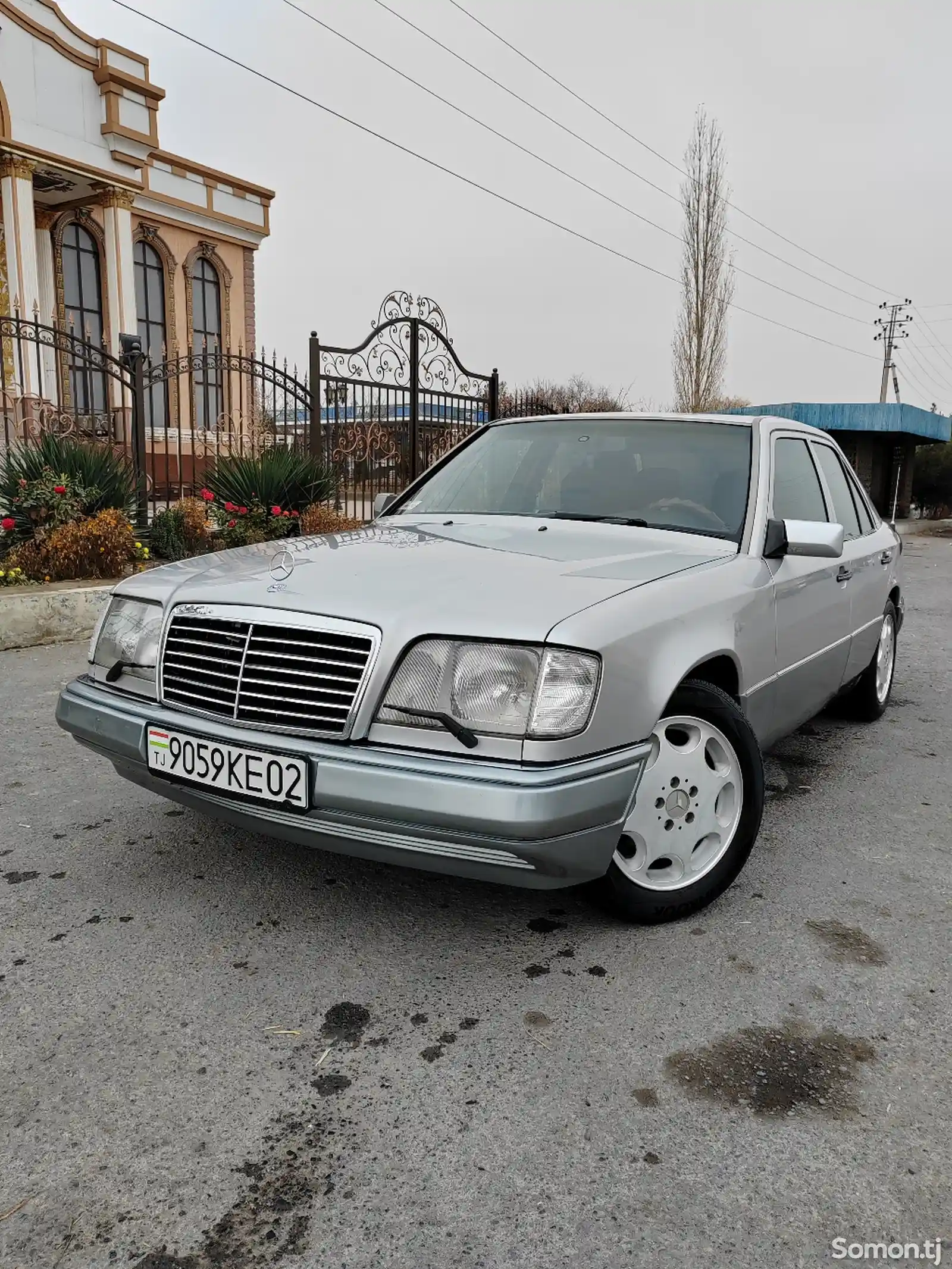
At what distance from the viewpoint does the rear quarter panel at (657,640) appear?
90.4 inches

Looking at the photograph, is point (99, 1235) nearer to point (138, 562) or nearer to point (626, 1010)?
point (626, 1010)

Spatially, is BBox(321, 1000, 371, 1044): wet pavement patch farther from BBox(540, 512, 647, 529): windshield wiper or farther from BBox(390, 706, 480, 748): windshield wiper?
BBox(540, 512, 647, 529): windshield wiper

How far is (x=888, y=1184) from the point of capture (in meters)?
1.78

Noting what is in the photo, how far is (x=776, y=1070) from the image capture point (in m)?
2.12

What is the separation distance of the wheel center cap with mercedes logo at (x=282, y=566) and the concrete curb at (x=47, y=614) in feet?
13.2

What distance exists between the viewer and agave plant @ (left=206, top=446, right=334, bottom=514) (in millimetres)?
9047

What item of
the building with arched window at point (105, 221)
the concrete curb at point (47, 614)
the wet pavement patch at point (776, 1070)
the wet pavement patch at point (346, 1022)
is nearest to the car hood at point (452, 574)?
the wet pavement patch at point (346, 1022)

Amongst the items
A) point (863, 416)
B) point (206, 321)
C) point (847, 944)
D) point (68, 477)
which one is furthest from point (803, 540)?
point (863, 416)

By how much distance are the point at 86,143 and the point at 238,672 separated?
47.0 ft

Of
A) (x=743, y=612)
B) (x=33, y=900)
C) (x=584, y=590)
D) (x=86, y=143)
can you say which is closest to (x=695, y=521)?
(x=743, y=612)

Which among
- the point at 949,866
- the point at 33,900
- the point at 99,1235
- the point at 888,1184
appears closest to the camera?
the point at 99,1235

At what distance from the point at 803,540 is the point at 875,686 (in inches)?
87.3

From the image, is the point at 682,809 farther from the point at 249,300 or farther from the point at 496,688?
the point at 249,300

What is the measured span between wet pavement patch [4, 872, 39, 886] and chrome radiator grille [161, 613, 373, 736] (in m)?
0.86
